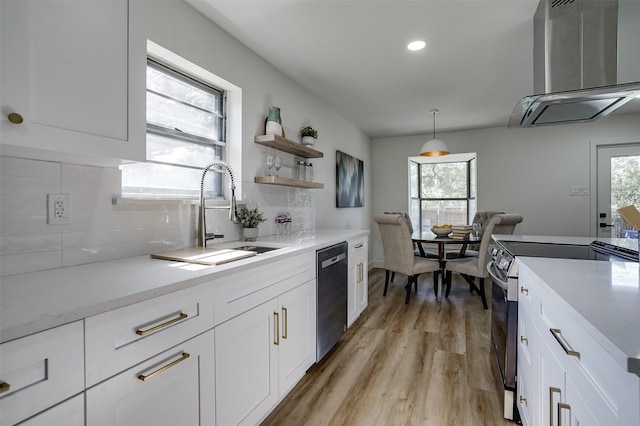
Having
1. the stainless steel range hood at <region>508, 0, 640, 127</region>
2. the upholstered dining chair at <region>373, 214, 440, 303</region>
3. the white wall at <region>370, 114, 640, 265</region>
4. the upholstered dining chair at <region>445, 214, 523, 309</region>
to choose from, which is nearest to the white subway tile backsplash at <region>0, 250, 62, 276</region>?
the stainless steel range hood at <region>508, 0, 640, 127</region>

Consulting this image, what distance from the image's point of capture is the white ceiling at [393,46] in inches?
79.7

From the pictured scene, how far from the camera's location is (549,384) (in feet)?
3.64

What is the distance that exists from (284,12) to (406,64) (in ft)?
4.19

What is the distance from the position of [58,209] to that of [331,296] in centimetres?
173

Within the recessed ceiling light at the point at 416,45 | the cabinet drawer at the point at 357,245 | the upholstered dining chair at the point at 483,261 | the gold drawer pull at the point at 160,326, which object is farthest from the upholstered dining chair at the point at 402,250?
the gold drawer pull at the point at 160,326

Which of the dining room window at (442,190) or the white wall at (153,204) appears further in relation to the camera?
the dining room window at (442,190)

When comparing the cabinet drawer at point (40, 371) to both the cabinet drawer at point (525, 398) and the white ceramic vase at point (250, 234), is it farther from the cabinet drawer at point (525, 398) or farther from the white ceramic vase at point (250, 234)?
the cabinet drawer at point (525, 398)

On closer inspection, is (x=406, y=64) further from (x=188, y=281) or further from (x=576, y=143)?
(x=576, y=143)

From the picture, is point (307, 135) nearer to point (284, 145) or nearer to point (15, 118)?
point (284, 145)

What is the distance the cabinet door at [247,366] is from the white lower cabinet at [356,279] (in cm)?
120

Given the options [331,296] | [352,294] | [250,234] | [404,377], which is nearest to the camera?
[404,377]

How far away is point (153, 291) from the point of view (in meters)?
1.01

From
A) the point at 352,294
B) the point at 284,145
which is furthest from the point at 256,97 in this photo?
the point at 352,294

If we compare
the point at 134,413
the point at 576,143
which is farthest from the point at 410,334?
the point at 576,143
